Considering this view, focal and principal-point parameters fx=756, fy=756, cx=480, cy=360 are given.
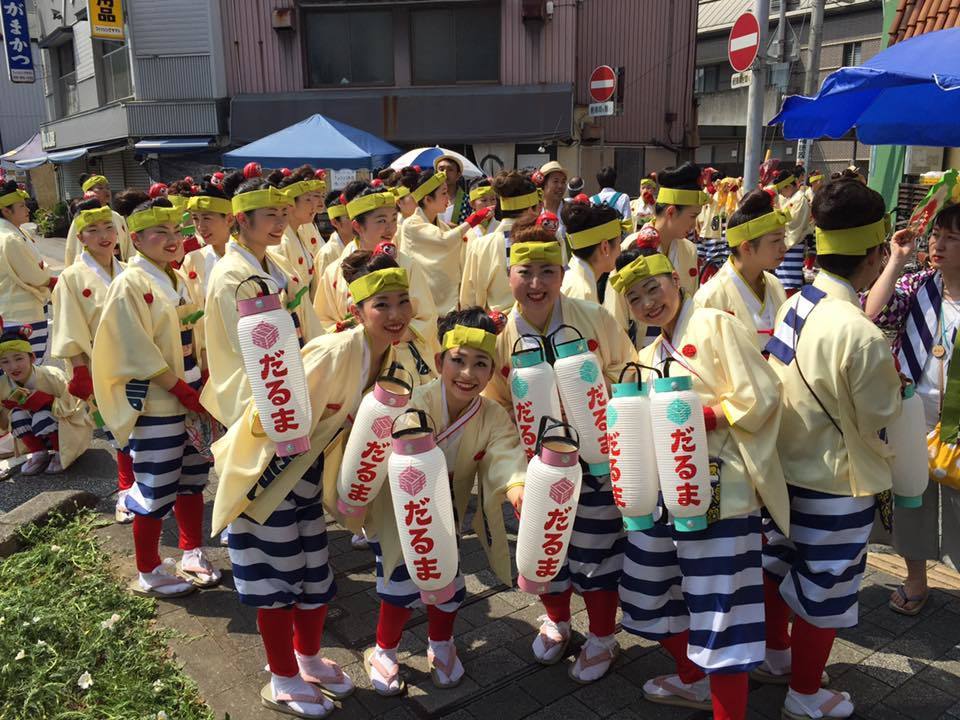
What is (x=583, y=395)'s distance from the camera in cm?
304

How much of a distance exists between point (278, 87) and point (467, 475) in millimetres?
17657

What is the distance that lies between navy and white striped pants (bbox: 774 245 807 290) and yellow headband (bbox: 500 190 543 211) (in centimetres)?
503

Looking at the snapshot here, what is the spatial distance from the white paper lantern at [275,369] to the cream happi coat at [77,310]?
2.42 metres

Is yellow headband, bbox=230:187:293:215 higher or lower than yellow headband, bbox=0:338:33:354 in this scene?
higher

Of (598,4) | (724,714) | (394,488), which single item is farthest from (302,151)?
(598,4)

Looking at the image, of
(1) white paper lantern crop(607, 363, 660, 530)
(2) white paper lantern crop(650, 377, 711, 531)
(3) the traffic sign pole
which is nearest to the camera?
(2) white paper lantern crop(650, 377, 711, 531)

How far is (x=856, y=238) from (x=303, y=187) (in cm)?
432

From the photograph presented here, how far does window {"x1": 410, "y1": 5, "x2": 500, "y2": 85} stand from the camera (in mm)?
18094

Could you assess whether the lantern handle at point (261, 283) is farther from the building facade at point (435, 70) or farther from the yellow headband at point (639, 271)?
the building facade at point (435, 70)

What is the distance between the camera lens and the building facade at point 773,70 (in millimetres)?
25812

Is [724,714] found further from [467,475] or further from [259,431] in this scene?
[259,431]

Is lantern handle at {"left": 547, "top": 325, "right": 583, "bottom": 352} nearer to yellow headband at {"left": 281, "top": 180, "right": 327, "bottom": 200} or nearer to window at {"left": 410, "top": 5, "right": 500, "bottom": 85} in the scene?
yellow headband at {"left": 281, "top": 180, "right": 327, "bottom": 200}

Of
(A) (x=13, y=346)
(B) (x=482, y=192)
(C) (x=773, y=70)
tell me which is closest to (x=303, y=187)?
(B) (x=482, y=192)

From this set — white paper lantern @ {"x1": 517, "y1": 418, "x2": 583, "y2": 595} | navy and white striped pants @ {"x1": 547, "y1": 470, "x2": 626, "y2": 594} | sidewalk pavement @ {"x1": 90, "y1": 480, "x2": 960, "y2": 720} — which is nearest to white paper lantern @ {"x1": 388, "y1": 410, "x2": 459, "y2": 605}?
white paper lantern @ {"x1": 517, "y1": 418, "x2": 583, "y2": 595}
